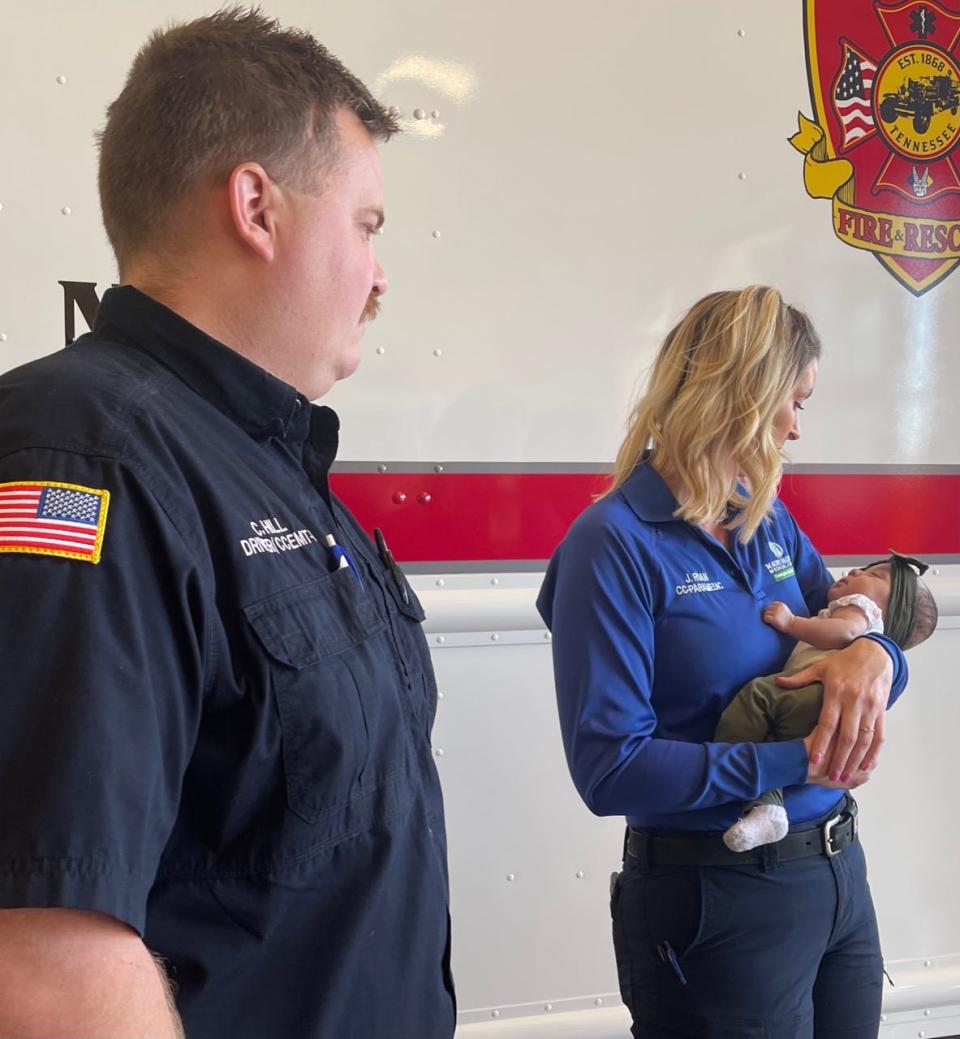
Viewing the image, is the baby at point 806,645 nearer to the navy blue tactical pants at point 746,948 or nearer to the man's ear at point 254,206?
the navy blue tactical pants at point 746,948

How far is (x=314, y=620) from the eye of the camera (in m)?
0.99

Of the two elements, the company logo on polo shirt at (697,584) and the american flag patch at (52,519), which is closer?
the american flag patch at (52,519)

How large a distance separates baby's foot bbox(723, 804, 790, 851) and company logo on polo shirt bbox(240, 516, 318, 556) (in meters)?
0.94

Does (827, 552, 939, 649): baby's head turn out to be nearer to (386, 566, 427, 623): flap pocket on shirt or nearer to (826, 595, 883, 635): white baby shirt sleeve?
(826, 595, 883, 635): white baby shirt sleeve

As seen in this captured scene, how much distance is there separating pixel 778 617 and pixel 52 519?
4.32 ft

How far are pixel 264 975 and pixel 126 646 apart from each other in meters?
0.36

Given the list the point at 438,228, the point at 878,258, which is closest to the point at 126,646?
the point at 438,228

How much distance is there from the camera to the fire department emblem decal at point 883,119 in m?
2.60

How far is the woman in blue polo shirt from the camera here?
168 cm

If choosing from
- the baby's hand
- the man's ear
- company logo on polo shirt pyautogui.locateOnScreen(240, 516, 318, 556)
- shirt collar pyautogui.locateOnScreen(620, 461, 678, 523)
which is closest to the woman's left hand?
the baby's hand

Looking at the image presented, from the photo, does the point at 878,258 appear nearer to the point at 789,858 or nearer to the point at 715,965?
the point at 789,858

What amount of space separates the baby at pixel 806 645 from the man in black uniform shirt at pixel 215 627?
25.2 inches

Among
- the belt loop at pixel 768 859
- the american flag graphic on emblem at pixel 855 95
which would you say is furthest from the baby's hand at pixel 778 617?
the american flag graphic on emblem at pixel 855 95

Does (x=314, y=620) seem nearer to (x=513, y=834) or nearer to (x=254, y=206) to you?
(x=254, y=206)
